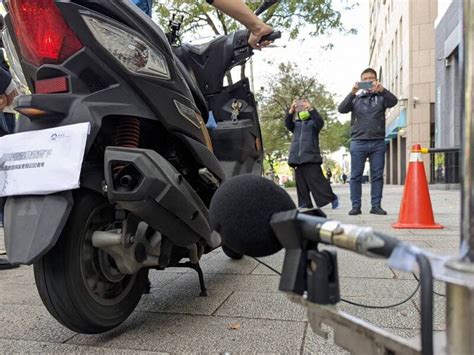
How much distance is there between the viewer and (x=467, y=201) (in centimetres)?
82

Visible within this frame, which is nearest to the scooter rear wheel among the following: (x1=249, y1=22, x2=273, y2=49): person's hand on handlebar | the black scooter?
the black scooter

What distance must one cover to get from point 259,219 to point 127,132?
3.51 ft

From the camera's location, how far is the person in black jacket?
22.7ft

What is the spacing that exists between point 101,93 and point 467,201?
1.38m

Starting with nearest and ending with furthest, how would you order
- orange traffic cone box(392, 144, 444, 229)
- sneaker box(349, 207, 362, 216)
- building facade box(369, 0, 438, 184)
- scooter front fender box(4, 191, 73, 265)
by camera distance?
1. scooter front fender box(4, 191, 73, 265)
2. orange traffic cone box(392, 144, 444, 229)
3. sneaker box(349, 207, 362, 216)
4. building facade box(369, 0, 438, 184)

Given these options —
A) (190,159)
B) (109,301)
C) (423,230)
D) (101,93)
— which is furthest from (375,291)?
(423,230)

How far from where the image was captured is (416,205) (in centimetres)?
550

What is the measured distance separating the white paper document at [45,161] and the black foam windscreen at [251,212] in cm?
77

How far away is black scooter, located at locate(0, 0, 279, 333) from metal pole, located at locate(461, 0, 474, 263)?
1.15m

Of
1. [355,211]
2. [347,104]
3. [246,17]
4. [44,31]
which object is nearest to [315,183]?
[355,211]

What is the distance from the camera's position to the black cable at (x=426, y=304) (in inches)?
30.3

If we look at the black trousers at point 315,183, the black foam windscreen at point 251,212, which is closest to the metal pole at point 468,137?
the black foam windscreen at point 251,212

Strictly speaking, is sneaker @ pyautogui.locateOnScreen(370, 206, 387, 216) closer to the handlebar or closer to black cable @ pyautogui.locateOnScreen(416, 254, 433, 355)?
the handlebar

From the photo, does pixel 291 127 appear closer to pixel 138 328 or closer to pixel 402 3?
pixel 138 328
